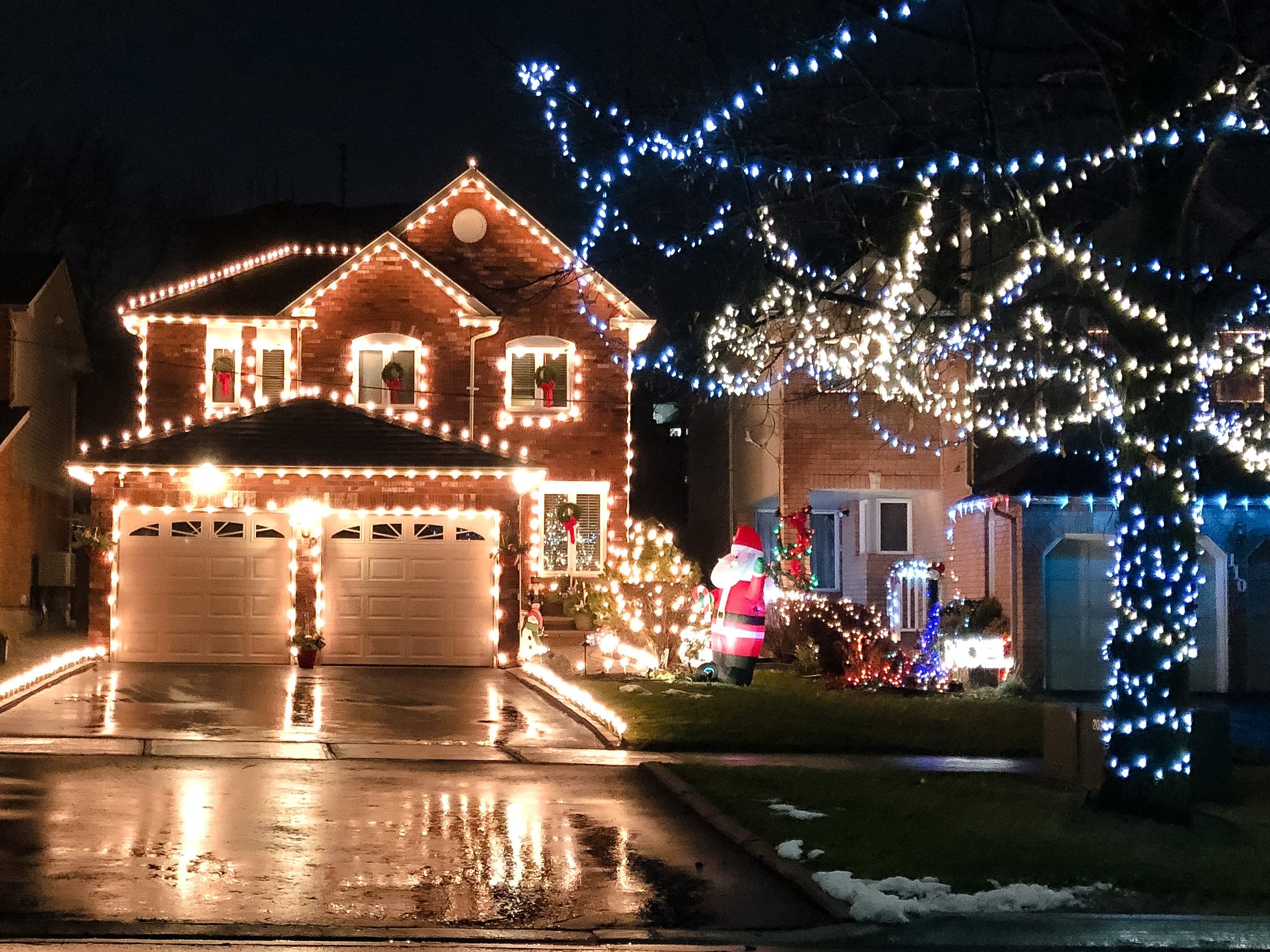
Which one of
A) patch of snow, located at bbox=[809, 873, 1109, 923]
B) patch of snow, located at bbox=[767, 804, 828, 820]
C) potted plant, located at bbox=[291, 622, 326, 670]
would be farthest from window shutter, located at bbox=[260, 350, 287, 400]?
patch of snow, located at bbox=[809, 873, 1109, 923]

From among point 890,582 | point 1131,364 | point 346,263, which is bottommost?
point 890,582

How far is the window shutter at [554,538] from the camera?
30.4 meters

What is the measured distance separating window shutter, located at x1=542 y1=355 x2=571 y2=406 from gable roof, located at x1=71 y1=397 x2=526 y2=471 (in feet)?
18.2

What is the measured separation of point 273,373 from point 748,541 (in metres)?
12.7

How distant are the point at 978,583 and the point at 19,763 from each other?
47.7 feet

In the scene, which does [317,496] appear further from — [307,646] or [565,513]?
[565,513]

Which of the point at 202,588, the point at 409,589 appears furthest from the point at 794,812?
the point at 202,588

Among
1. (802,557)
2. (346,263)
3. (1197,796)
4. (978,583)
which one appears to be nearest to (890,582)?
(802,557)

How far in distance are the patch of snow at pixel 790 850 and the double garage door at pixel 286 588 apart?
14.2 meters

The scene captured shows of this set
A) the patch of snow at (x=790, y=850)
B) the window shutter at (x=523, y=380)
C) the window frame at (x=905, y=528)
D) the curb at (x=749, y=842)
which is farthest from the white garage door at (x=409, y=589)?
the patch of snow at (x=790, y=850)

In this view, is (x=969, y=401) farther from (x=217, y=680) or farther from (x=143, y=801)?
(x=217, y=680)

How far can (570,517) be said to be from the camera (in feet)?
96.8

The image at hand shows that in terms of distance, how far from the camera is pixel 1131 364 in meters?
12.1

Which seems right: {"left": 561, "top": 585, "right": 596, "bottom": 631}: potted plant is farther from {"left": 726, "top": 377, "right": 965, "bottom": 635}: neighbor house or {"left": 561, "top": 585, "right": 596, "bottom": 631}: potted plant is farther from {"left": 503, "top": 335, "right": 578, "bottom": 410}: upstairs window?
{"left": 726, "top": 377, "right": 965, "bottom": 635}: neighbor house
